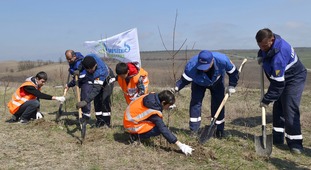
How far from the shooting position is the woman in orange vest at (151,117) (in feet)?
15.4

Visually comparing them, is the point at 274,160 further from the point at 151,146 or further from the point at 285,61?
the point at 151,146

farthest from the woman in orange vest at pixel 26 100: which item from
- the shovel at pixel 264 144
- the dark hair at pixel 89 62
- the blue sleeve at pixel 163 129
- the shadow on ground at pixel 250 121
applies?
the shovel at pixel 264 144

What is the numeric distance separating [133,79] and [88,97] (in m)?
0.81

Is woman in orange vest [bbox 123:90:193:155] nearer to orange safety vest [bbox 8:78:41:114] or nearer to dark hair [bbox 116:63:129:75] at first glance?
dark hair [bbox 116:63:129:75]

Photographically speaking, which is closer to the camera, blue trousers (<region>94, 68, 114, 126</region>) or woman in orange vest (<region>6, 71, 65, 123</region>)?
blue trousers (<region>94, 68, 114, 126</region>)

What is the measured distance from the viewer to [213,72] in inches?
207

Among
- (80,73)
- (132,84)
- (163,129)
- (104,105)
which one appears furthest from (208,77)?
(80,73)

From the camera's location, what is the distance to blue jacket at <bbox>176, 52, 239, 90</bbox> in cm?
528

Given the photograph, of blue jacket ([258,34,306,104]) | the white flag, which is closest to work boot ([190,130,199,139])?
blue jacket ([258,34,306,104])

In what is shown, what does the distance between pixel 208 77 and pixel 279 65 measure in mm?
1102

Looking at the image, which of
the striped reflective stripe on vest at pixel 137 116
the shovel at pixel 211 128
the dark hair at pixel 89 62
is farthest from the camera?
the dark hair at pixel 89 62

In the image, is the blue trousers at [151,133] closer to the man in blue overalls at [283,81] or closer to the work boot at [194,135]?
the work boot at [194,135]

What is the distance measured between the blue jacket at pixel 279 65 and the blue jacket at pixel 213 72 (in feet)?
1.74

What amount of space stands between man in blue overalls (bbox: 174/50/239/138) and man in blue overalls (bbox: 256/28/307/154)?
1.72 feet
